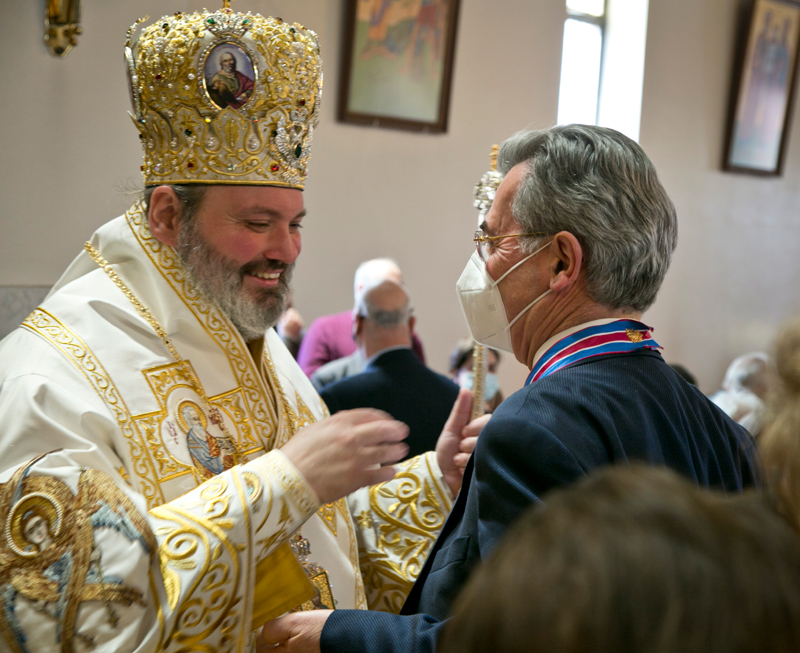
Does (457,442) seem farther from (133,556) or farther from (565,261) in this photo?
(133,556)

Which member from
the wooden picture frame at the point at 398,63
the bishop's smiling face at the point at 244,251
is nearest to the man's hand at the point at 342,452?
the bishop's smiling face at the point at 244,251

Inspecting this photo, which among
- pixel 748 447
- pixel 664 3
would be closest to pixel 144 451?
pixel 748 447

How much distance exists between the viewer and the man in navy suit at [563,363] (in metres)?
1.28

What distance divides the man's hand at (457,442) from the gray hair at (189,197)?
0.83 m

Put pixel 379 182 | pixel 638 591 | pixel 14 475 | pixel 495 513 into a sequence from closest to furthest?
pixel 638 591
pixel 495 513
pixel 14 475
pixel 379 182

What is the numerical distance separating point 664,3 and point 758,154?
192cm

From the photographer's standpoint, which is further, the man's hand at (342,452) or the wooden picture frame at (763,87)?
the wooden picture frame at (763,87)

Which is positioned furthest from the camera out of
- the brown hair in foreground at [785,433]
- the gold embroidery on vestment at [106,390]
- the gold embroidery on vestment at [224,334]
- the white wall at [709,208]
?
the white wall at [709,208]

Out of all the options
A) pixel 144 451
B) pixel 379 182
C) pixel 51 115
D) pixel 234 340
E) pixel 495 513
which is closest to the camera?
pixel 495 513

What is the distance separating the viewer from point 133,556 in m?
1.35

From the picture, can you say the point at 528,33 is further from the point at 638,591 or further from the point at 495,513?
the point at 638,591

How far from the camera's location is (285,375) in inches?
87.0

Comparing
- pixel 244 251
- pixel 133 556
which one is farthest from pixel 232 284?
pixel 133 556

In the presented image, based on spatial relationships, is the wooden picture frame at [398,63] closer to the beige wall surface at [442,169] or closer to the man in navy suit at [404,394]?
the beige wall surface at [442,169]
